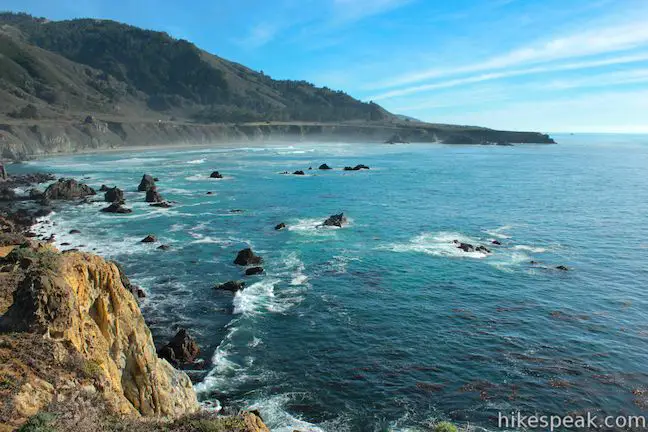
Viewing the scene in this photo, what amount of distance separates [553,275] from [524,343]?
1374 centimetres

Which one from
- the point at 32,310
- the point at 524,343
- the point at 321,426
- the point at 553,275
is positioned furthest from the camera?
the point at 553,275

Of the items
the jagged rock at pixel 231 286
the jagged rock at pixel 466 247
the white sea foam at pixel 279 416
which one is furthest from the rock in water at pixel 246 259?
the jagged rock at pixel 466 247

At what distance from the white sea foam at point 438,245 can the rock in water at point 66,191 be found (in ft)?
174

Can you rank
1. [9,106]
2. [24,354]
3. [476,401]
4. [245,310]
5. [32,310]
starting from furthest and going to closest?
[9,106]
[245,310]
[476,401]
[32,310]
[24,354]

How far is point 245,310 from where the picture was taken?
31156 millimetres

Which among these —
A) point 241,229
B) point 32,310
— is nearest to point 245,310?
point 32,310

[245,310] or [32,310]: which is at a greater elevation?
[32,310]

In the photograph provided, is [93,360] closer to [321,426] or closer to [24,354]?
[24,354]

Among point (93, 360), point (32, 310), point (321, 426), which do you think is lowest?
point (321, 426)

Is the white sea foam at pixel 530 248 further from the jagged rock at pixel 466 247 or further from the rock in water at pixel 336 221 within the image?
the rock in water at pixel 336 221

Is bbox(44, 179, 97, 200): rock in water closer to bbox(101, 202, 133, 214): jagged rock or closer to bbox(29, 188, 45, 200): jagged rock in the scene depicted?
bbox(29, 188, 45, 200): jagged rock

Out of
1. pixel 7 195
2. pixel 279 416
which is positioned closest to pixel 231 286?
pixel 279 416

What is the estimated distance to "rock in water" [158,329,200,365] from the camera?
24469 mm

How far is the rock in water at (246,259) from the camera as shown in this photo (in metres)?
40.6
